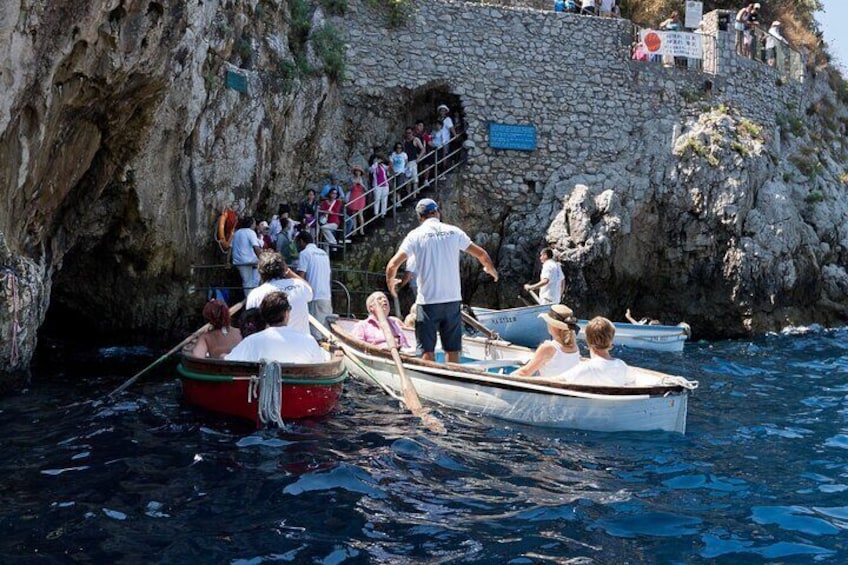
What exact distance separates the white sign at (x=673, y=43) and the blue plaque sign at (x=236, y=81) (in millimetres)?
11106

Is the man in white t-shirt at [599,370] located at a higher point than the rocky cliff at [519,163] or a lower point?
lower

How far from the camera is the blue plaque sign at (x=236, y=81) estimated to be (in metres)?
14.6

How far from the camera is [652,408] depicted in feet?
24.1

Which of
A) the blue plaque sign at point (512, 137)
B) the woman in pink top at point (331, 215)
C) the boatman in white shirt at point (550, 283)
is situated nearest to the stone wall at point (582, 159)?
the blue plaque sign at point (512, 137)

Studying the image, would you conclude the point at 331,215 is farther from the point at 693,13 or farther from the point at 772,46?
the point at 772,46

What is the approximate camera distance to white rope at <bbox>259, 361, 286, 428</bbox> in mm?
7297

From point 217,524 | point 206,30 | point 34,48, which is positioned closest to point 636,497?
point 217,524

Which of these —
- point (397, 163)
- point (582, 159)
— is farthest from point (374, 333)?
point (582, 159)

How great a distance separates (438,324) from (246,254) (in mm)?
6072

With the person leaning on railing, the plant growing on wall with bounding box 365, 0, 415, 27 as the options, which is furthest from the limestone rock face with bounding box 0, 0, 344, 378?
the person leaning on railing

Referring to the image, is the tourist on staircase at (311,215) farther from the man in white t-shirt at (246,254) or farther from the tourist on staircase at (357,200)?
the man in white t-shirt at (246,254)

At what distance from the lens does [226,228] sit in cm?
1476

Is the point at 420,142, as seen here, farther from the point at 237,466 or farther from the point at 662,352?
the point at 237,466

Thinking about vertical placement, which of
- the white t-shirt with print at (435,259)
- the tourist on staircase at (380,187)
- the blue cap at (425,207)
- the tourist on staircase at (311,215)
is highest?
the tourist on staircase at (380,187)
